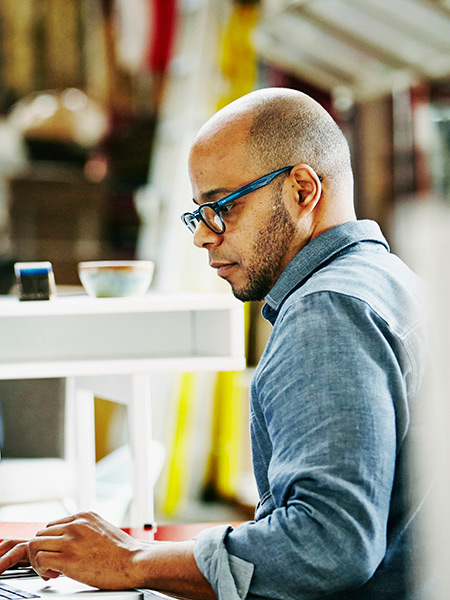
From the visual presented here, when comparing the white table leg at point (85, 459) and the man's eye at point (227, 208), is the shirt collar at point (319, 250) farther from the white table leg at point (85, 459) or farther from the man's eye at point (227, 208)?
the white table leg at point (85, 459)

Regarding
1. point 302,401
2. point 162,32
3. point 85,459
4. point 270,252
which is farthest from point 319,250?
point 162,32

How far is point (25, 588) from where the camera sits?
0.97 m

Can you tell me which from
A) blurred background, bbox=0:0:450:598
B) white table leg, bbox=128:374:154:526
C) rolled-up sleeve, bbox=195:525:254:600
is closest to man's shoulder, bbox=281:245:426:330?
rolled-up sleeve, bbox=195:525:254:600

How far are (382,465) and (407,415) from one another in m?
0.07

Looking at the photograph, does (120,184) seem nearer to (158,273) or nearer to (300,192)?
(158,273)

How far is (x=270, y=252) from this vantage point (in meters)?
1.04

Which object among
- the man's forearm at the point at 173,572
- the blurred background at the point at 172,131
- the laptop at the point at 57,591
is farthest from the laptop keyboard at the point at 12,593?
the blurred background at the point at 172,131

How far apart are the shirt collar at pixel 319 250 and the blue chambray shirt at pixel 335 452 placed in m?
0.09

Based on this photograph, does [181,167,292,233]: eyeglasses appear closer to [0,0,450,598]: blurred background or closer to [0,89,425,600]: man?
[0,89,425,600]: man

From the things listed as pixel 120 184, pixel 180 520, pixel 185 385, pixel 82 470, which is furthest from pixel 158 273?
pixel 82 470

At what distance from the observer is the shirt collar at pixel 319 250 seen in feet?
3.30

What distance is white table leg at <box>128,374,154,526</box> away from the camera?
1.57 metres

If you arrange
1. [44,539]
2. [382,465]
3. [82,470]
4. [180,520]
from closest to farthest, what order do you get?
[382,465] → [44,539] → [82,470] → [180,520]

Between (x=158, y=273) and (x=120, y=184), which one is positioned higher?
(x=120, y=184)
